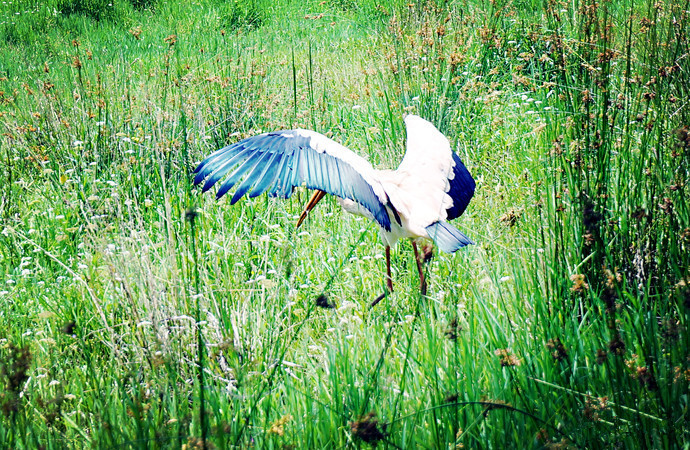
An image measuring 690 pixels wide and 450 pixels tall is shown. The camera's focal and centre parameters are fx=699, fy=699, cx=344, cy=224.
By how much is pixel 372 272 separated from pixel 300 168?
79 cm

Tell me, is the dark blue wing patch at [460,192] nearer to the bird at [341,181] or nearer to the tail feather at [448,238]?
the bird at [341,181]

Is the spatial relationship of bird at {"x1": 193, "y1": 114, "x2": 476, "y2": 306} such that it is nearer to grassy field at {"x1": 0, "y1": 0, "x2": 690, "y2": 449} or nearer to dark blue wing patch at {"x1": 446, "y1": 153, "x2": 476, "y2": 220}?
dark blue wing patch at {"x1": 446, "y1": 153, "x2": 476, "y2": 220}

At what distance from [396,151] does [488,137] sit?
649mm

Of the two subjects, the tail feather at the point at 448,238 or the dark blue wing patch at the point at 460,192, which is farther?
the dark blue wing patch at the point at 460,192

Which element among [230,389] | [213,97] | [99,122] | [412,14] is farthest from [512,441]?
[412,14]

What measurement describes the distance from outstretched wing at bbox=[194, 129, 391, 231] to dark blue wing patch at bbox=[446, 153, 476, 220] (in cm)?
57

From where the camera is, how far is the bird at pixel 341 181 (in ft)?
9.45

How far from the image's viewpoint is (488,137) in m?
4.61

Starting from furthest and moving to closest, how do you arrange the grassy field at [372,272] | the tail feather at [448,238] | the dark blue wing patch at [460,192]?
the dark blue wing patch at [460,192] < the tail feather at [448,238] < the grassy field at [372,272]

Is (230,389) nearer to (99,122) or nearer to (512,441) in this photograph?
(512,441)

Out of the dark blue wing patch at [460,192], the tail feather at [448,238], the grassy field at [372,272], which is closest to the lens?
the grassy field at [372,272]

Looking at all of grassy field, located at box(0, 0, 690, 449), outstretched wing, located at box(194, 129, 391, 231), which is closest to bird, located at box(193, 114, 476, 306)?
outstretched wing, located at box(194, 129, 391, 231)

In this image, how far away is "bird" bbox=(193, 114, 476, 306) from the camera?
2.88 m

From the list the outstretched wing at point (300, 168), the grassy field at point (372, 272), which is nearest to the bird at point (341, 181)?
the outstretched wing at point (300, 168)
